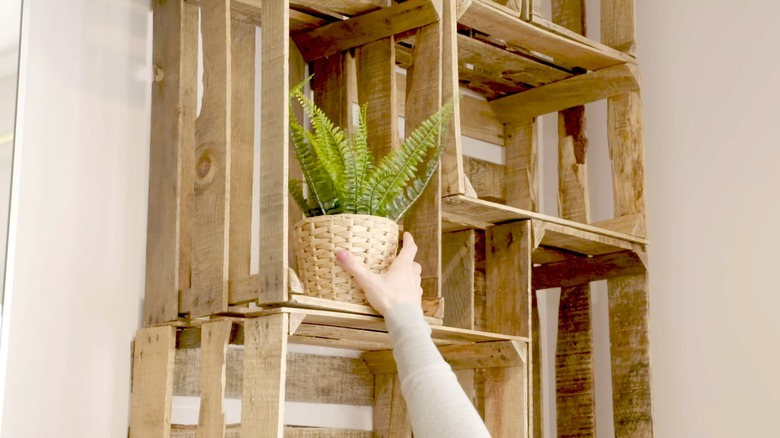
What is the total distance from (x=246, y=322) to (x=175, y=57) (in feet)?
1.90

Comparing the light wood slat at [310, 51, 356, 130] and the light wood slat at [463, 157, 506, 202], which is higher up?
the light wood slat at [310, 51, 356, 130]

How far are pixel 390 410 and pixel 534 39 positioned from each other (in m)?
Answer: 0.93

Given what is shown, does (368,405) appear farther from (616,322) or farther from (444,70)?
(444,70)

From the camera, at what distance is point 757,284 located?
7.78 feet

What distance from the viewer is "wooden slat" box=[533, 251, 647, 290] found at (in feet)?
7.66

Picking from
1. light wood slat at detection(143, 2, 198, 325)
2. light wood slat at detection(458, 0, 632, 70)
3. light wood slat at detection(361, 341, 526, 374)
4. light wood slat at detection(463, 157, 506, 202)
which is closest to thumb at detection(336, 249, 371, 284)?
light wood slat at detection(143, 2, 198, 325)

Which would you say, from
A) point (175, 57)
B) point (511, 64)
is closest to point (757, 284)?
point (511, 64)

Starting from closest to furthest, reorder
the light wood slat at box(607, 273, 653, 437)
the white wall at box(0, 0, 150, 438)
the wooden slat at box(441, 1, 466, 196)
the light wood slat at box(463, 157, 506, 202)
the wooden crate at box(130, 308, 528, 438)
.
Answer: the wooden crate at box(130, 308, 528, 438), the white wall at box(0, 0, 150, 438), the wooden slat at box(441, 1, 466, 196), the light wood slat at box(607, 273, 653, 437), the light wood slat at box(463, 157, 506, 202)

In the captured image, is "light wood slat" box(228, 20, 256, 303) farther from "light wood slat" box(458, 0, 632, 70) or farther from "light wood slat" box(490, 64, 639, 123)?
"light wood slat" box(490, 64, 639, 123)

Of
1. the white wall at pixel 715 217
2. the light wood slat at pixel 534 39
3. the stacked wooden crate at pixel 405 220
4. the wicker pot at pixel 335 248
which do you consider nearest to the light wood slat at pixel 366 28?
the stacked wooden crate at pixel 405 220

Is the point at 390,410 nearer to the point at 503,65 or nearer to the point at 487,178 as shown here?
the point at 487,178

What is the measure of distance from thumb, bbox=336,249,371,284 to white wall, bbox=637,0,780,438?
1.18 meters

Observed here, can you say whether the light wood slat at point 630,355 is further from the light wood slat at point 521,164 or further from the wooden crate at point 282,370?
the wooden crate at point 282,370

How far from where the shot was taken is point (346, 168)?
1.70 m
